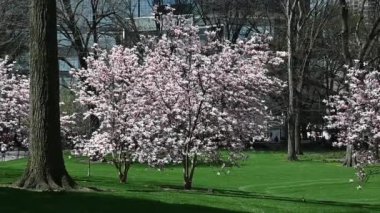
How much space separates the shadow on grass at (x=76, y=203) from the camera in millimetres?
9672

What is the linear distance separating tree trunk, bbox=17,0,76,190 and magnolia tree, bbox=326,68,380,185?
7102 millimetres

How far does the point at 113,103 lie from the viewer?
18656mm

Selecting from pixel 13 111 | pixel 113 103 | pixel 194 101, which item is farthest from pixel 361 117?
pixel 13 111

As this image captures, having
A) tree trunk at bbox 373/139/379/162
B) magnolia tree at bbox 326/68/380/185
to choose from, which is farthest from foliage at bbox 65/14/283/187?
tree trunk at bbox 373/139/379/162

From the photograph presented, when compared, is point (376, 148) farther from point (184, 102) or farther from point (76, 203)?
point (76, 203)

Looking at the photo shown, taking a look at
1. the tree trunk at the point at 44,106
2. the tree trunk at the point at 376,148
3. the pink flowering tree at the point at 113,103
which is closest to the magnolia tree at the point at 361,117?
the tree trunk at the point at 376,148

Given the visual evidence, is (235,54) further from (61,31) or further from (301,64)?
(301,64)

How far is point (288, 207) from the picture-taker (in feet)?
39.5

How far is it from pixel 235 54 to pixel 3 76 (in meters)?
9.18

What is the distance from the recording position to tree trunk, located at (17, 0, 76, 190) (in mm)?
12250

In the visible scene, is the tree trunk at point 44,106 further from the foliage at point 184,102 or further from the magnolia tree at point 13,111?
the magnolia tree at point 13,111

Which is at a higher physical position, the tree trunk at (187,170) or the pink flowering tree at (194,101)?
the pink flowering tree at (194,101)

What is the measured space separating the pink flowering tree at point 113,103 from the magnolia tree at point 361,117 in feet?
19.6

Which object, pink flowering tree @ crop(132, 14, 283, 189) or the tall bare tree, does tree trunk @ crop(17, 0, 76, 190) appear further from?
the tall bare tree
